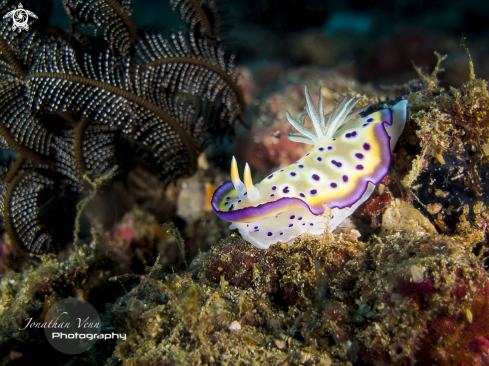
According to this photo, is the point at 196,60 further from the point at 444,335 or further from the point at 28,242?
the point at 444,335

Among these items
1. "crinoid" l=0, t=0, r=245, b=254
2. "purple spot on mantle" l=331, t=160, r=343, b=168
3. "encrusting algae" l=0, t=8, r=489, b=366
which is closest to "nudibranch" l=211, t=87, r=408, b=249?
"purple spot on mantle" l=331, t=160, r=343, b=168

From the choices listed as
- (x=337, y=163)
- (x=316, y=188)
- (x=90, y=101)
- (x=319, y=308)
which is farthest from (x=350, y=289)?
(x=90, y=101)

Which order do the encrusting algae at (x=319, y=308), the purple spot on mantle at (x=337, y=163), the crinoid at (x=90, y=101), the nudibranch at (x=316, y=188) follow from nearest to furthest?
the encrusting algae at (x=319, y=308)
the nudibranch at (x=316, y=188)
the purple spot on mantle at (x=337, y=163)
the crinoid at (x=90, y=101)

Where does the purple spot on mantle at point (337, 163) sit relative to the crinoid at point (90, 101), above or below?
below

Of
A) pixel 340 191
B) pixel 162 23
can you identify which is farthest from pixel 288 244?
pixel 162 23

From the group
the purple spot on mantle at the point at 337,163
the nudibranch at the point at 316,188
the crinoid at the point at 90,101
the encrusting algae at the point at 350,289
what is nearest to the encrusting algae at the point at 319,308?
the encrusting algae at the point at 350,289

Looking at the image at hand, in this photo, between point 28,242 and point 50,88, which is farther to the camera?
point 28,242

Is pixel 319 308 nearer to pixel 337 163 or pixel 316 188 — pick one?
pixel 316 188

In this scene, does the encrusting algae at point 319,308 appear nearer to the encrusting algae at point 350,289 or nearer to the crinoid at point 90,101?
the encrusting algae at point 350,289
